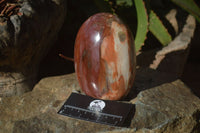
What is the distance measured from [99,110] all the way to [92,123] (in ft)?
0.20

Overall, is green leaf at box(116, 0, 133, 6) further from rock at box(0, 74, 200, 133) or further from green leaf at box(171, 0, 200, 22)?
rock at box(0, 74, 200, 133)

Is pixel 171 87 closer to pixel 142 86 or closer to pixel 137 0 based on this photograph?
pixel 142 86

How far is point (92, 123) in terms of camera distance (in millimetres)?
1155

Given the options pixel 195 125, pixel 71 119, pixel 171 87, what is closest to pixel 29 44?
pixel 71 119

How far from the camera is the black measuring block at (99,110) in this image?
113cm

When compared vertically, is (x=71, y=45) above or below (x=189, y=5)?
below

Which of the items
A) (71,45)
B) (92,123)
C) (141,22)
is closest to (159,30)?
(141,22)

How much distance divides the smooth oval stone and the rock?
0.14 m

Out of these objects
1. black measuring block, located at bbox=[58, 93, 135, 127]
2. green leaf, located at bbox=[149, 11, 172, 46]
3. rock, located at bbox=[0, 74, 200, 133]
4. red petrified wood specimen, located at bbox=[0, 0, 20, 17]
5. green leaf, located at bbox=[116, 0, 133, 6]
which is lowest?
rock, located at bbox=[0, 74, 200, 133]

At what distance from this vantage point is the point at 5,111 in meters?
1.35

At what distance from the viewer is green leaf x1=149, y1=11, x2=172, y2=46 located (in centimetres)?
180

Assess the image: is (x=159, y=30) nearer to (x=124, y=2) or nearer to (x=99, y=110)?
(x=124, y=2)

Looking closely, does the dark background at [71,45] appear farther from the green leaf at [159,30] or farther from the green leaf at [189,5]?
the green leaf at [189,5]

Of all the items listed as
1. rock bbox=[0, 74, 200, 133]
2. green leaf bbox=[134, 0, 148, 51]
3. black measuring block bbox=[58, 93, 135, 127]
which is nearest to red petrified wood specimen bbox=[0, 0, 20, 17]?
rock bbox=[0, 74, 200, 133]
